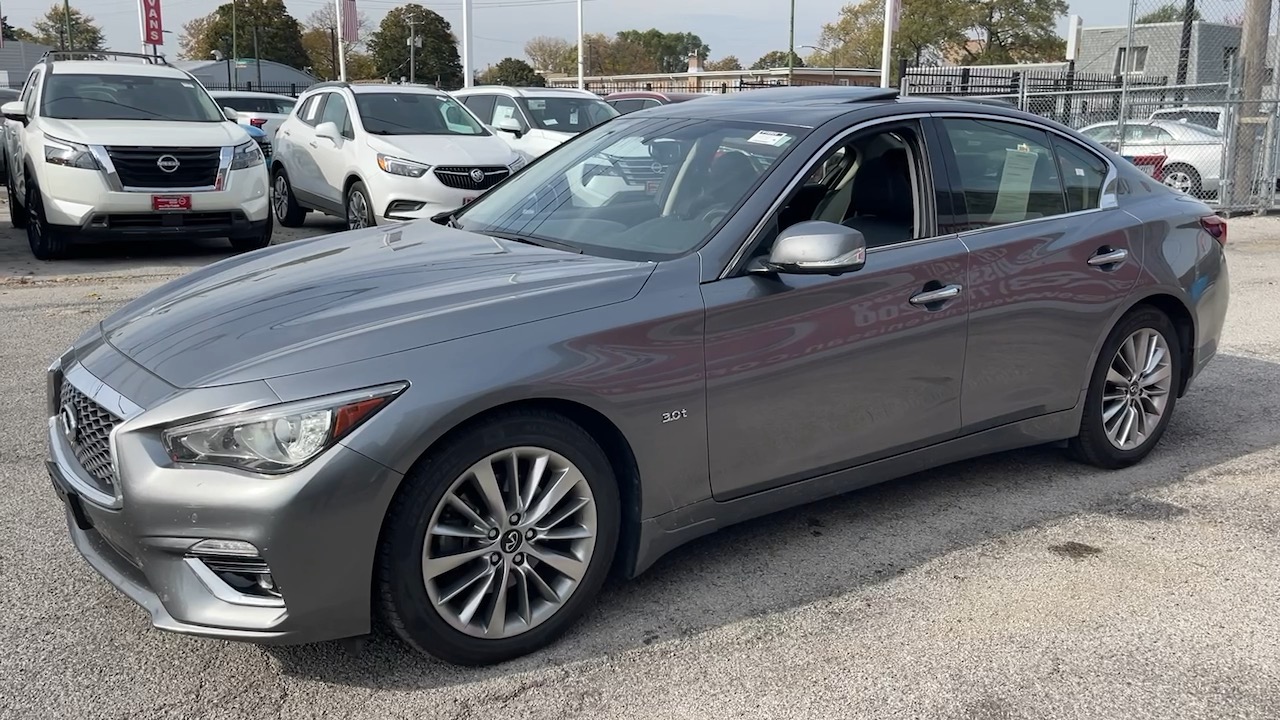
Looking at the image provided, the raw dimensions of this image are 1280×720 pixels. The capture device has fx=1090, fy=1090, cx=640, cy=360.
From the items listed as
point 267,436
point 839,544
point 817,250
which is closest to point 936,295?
point 817,250

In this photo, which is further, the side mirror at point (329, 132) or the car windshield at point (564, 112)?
the car windshield at point (564, 112)

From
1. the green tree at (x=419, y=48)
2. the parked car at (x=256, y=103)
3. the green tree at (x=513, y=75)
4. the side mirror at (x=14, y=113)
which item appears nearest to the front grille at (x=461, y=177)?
the side mirror at (x=14, y=113)

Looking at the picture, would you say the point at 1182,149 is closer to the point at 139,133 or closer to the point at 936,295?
the point at 139,133

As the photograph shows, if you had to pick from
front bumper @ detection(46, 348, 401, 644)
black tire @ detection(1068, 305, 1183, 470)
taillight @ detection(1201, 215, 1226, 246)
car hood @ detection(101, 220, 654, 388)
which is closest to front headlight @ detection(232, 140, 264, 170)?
car hood @ detection(101, 220, 654, 388)

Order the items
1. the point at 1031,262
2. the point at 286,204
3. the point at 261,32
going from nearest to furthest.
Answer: the point at 1031,262 < the point at 286,204 < the point at 261,32

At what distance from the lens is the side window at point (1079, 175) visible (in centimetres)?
462

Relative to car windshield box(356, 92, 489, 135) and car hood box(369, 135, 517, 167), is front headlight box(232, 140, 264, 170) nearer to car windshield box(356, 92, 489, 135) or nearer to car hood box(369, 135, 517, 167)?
car hood box(369, 135, 517, 167)

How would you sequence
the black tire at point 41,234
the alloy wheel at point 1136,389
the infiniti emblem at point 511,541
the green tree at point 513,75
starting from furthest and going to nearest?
the green tree at point 513,75 → the black tire at point 41,234 → the alloy wheel at point 1136,389 → the infiniti emblem at point 511,541

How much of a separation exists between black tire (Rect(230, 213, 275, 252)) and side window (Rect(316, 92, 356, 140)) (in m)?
1.37

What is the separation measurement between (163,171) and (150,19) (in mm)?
22999

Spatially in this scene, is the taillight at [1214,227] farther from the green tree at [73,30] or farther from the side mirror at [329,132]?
the green tree at [73,30]

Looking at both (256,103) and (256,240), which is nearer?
(256,240)

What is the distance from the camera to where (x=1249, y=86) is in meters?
16.0

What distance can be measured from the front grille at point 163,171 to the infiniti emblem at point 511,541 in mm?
7941
